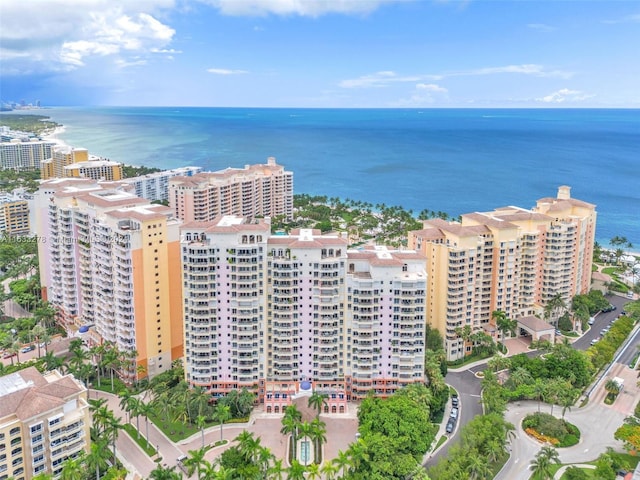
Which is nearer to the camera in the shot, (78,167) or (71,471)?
(71,471)

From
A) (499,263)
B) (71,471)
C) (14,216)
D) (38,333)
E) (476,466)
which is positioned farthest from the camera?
(14,216)

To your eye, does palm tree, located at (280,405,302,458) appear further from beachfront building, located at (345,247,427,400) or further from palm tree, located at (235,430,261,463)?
beachfront building, located at (345,247,427,400)

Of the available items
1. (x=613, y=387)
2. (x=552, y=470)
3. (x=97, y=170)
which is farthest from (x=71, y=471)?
(x=97, y=170)

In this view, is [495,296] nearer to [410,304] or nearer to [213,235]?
[410,304]

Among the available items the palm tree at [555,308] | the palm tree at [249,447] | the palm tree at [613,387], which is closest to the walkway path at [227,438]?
the palm tree at [249,447]

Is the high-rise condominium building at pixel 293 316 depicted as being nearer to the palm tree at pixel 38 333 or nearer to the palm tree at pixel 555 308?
the palm tree at pixel 38 333

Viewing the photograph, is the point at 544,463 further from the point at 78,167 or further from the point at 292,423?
the point at 78,167

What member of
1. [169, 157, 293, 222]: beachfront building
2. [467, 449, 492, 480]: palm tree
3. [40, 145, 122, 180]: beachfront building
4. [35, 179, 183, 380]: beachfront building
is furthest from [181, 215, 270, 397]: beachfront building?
[40, 145, 122, 180]: beachfront building
